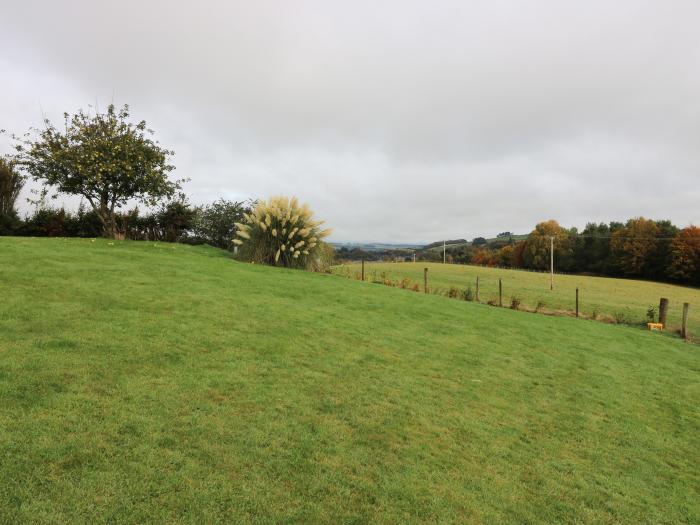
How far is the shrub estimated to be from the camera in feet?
53.9

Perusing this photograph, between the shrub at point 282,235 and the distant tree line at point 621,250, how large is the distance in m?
66.4

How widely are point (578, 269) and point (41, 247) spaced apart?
86.0m

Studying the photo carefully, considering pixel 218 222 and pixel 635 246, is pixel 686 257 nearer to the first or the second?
pixel 635 246

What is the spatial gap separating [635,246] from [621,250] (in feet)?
9.22

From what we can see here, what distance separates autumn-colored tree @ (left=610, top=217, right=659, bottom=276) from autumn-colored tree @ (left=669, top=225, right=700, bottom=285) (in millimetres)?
5000

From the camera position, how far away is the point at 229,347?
17.9 ft

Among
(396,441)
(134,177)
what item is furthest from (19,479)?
(134,177)

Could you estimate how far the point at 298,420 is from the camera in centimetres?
378

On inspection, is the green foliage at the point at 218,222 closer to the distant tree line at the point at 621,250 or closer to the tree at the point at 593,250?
the distant tree line at the point at 621,250

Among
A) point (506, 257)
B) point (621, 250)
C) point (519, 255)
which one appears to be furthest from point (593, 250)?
point (506, 257)

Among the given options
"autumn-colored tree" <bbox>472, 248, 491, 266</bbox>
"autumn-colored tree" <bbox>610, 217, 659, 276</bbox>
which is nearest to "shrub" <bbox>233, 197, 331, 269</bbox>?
"autumn-colored tree" <bbox>610, 217, 659, 276</bbox>

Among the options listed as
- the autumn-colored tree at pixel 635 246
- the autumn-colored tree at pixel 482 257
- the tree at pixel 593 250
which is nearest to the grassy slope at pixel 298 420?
the autumn-colored tree at pixel 635 246

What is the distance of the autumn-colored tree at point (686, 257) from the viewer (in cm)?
5828

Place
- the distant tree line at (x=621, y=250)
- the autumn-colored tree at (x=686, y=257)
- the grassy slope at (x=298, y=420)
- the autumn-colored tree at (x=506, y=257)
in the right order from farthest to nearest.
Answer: the autumn-colored tree at (x=506, y=257) → the distant tree line at (x=621, y=250) → the autumn-colored tree at (x=686, y=257) → the grassy slope at (x=298, y=420)
